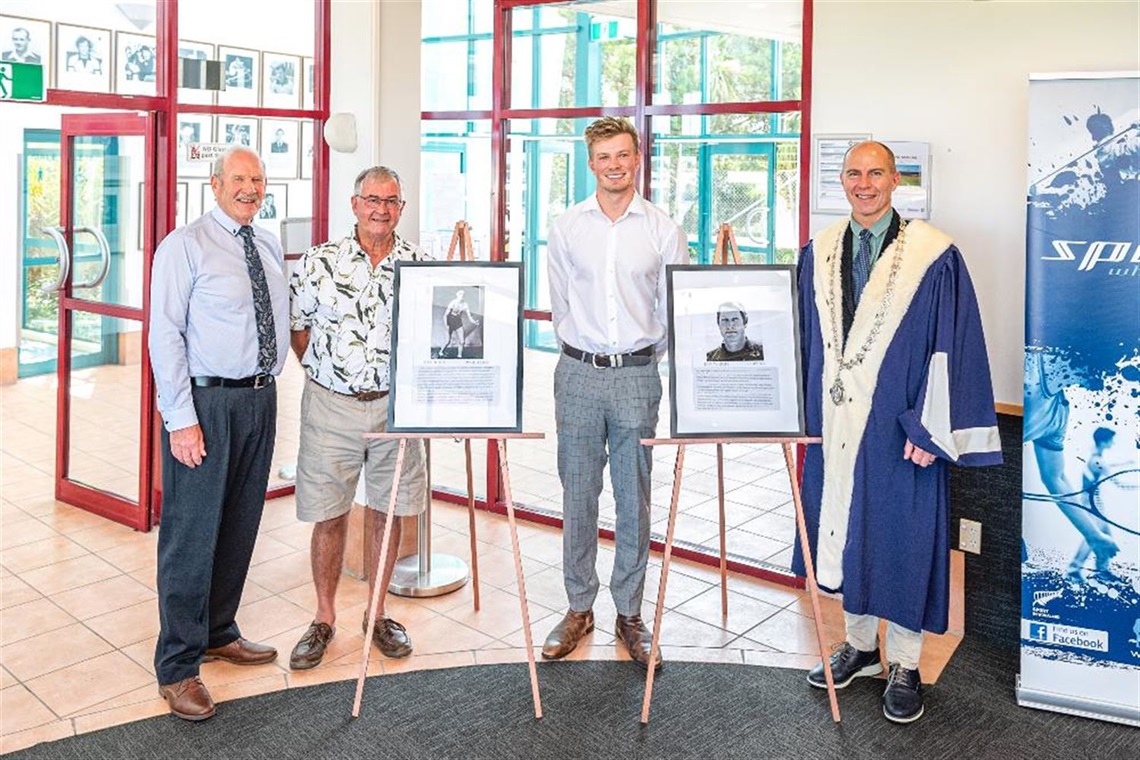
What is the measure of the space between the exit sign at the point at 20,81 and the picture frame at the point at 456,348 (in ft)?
6.88

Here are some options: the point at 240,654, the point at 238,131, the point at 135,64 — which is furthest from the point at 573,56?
the point at 240,654

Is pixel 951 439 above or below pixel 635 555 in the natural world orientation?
above

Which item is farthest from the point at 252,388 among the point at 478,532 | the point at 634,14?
the point at 634,14

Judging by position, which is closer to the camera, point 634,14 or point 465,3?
point 634,14

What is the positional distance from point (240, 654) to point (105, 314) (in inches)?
94.4

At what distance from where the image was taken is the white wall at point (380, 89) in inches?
210

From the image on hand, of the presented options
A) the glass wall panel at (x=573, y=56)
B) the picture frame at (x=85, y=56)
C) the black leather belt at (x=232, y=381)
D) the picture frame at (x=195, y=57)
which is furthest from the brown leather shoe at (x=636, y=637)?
the picture frame at (x=85, y=56)

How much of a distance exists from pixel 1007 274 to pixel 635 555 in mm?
1658

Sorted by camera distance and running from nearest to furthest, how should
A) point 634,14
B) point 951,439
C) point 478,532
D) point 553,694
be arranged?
point 951,439 → point 553,694 → point 634,14 → point 478,532

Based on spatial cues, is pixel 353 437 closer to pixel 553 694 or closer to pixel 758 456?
pixel 553 694

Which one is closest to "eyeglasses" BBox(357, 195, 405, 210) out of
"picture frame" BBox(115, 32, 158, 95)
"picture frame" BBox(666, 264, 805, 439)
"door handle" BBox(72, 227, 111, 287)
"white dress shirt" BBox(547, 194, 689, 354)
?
"white dress shirt" BBox(547, 194, 689, 354)

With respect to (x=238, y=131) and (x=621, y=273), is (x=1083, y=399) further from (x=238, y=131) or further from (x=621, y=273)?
(x=238, y=131)

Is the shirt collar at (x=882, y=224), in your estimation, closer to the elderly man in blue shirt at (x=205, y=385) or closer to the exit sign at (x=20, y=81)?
the elderly man in blue shirt at (x=205, y=385)

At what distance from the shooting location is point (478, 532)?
211 inches
